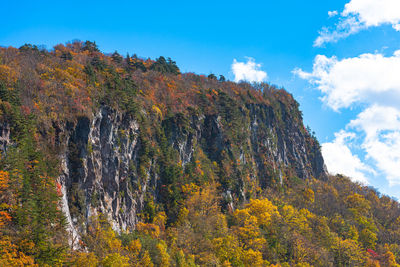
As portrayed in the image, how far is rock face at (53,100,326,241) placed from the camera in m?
38.7

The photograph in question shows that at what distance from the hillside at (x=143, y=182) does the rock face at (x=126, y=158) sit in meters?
0.23

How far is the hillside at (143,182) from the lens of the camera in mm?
28734

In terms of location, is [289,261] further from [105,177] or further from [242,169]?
[105,177]

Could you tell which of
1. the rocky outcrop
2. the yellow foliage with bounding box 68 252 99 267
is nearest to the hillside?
the yellow foliage with bounding box 68 252 99 267

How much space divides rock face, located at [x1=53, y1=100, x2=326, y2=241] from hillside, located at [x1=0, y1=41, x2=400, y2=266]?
23cm

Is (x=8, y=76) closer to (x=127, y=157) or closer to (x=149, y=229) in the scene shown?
(x=127, y=157)

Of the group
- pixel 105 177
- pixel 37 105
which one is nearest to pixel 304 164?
pixel 105 177

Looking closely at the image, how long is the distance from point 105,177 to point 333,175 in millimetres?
127578

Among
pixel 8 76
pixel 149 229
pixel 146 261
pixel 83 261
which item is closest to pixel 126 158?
pixel 149 229

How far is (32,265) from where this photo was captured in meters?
21.2

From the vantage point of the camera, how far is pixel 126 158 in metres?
48.8

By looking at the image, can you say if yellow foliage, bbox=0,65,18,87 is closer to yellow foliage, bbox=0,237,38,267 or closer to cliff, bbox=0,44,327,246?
cliff, bbox=0,44,327,246

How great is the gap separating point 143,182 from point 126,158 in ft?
20.1

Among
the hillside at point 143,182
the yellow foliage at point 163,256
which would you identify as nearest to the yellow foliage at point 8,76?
the hillside at point 143,182
